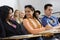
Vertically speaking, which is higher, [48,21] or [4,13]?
[4,13]

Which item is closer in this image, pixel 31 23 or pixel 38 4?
pixel 31 23

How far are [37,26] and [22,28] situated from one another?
1.01ft

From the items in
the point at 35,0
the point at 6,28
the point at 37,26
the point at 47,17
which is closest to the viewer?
the point at 6,28

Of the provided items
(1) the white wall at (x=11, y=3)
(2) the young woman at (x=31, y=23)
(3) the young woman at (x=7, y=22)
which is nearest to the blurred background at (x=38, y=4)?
(1) the white wall at (x=11, y=3)

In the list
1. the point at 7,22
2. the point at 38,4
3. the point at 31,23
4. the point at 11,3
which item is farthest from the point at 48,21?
the point at 38,4

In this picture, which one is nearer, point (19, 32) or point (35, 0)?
point (19, 32)

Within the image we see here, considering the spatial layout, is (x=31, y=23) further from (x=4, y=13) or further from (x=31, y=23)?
(x=4, y=13)

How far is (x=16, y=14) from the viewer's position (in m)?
4.83

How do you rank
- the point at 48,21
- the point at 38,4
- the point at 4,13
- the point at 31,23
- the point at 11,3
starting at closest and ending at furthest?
the point at 4,13, the point at 31,23, the point at 48,21, the point at 11,3, the point at 38,4

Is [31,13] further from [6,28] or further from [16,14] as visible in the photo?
[16,14]

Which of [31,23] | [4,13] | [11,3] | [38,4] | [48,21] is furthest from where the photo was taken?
[38,4]

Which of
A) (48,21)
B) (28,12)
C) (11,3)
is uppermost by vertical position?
(28,12)

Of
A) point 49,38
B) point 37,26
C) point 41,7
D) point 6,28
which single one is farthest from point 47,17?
point 41,7

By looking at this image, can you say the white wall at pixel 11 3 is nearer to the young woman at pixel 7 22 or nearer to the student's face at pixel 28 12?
the student's face at pixel 28 12
